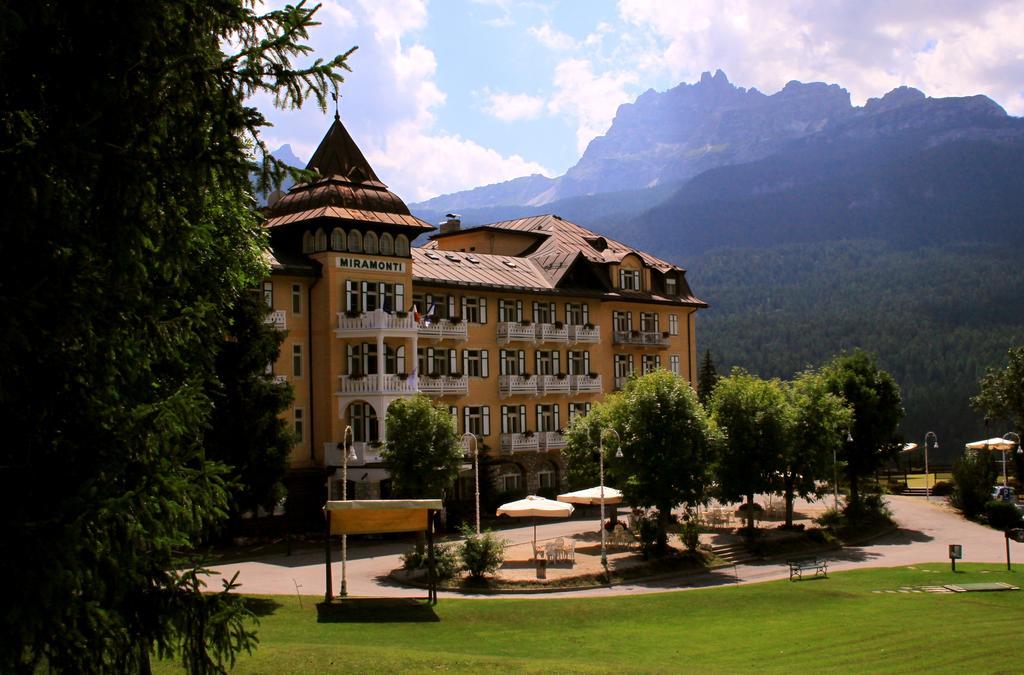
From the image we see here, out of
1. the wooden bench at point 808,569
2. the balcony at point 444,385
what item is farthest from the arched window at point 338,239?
the wooden bench at point 808,569

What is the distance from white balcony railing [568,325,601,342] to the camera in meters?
57.7

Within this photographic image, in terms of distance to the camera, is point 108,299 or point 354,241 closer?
point 108,299

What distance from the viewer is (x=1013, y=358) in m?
73.0

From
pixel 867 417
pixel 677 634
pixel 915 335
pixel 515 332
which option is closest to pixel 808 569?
pixel 677 634

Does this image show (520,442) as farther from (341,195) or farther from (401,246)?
(341,195)

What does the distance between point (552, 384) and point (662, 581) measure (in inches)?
845

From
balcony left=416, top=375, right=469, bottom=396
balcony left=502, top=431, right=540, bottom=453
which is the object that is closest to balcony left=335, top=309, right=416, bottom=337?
balcony left=416, top=375, right=469, bottom=396

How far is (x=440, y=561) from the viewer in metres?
33.6

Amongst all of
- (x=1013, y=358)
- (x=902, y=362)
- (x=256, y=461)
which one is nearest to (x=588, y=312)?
(x=256, y=461)

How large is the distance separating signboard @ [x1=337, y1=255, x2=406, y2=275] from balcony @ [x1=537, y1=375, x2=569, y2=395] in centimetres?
1201

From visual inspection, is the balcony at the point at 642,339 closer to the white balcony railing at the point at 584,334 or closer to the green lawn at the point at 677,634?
the white balcony railing at the point at 584,334

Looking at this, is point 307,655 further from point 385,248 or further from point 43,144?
point 385,248

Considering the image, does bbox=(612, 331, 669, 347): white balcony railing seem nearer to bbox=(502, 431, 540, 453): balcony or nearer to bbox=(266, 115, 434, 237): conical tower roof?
bbox=(502, 431, 540, 453): balcony

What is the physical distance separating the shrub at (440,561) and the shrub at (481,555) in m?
0.42
